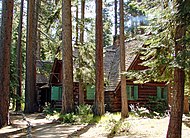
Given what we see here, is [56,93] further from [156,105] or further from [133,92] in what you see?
[156,105]

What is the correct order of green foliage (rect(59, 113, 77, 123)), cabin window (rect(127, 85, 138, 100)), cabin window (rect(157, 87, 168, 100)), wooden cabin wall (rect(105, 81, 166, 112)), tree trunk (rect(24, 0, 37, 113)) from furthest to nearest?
1. cabin window (rect(157, 87, 168, 100))
2. cabin window (rect(127, 85, 138, 100))
3. tree trunk (rect(24, 0, 37, 113))
4. wooden cabin wall (rect(105, 81, 166, 112))
5. green foliage (rect(59, 113, 77, 123))

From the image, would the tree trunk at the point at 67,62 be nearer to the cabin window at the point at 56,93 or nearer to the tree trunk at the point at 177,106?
the cabin window at the point at 56,93

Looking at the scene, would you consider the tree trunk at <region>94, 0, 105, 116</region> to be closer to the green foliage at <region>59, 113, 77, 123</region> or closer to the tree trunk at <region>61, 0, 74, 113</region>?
the green foliage at <region>59, 113, 77, 123</region>

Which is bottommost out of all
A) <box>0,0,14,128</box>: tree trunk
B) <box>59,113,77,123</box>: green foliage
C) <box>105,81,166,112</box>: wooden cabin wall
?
<box>59,113,77,123</box>: green foliage

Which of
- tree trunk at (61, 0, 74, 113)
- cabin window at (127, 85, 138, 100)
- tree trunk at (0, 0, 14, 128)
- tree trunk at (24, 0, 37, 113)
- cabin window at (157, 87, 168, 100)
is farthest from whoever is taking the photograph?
cabin window at (157, 87, 168, 100)

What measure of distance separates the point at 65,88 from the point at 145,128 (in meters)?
6.81

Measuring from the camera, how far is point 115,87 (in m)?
24.1

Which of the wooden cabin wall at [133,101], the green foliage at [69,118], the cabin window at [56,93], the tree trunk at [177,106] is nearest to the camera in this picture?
the tree trunk at [177,106]

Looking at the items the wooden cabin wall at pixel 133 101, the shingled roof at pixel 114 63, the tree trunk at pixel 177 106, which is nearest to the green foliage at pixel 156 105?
the wooden cabin wall at pixel 133 101

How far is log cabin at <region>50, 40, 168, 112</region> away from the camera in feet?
79.4

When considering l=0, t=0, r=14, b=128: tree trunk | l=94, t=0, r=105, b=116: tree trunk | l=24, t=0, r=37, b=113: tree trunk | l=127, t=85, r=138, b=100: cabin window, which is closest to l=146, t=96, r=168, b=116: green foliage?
l=127, t=85, r=138, b=100: cabin window

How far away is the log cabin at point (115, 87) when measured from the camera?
79.4 feet

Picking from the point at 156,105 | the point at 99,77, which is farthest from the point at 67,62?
the point at 156,105

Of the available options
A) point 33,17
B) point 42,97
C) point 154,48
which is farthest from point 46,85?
point 154,48
